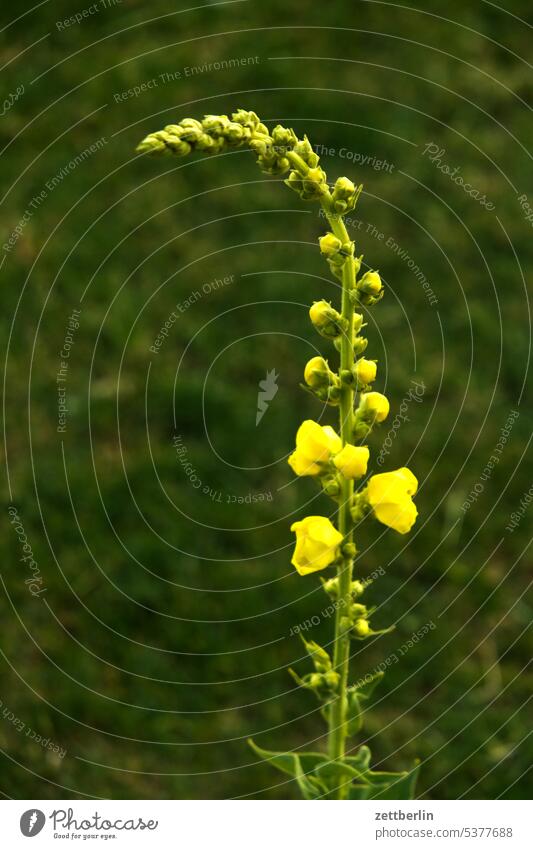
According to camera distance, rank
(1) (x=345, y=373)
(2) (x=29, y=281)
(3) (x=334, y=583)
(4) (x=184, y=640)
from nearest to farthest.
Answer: (1) (x=345, y=373)
(3) (x=334, y=583)
(4) (x=184, y=640)
(2) (x=29, y=281)

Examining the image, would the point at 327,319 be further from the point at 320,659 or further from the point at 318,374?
the point at 320,659

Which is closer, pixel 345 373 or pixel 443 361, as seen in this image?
pixel 345 373

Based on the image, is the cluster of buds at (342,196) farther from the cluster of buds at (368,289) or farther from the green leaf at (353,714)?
the green leaf at (353,714)

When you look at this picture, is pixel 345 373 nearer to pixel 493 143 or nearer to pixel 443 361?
pixel 443 361

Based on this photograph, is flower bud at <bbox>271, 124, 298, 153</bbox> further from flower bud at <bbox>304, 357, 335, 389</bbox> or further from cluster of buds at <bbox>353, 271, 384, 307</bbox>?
flower bud at <bbox>304, 357, 335, 389</bbox>

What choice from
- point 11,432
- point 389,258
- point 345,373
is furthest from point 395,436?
point 345,373
